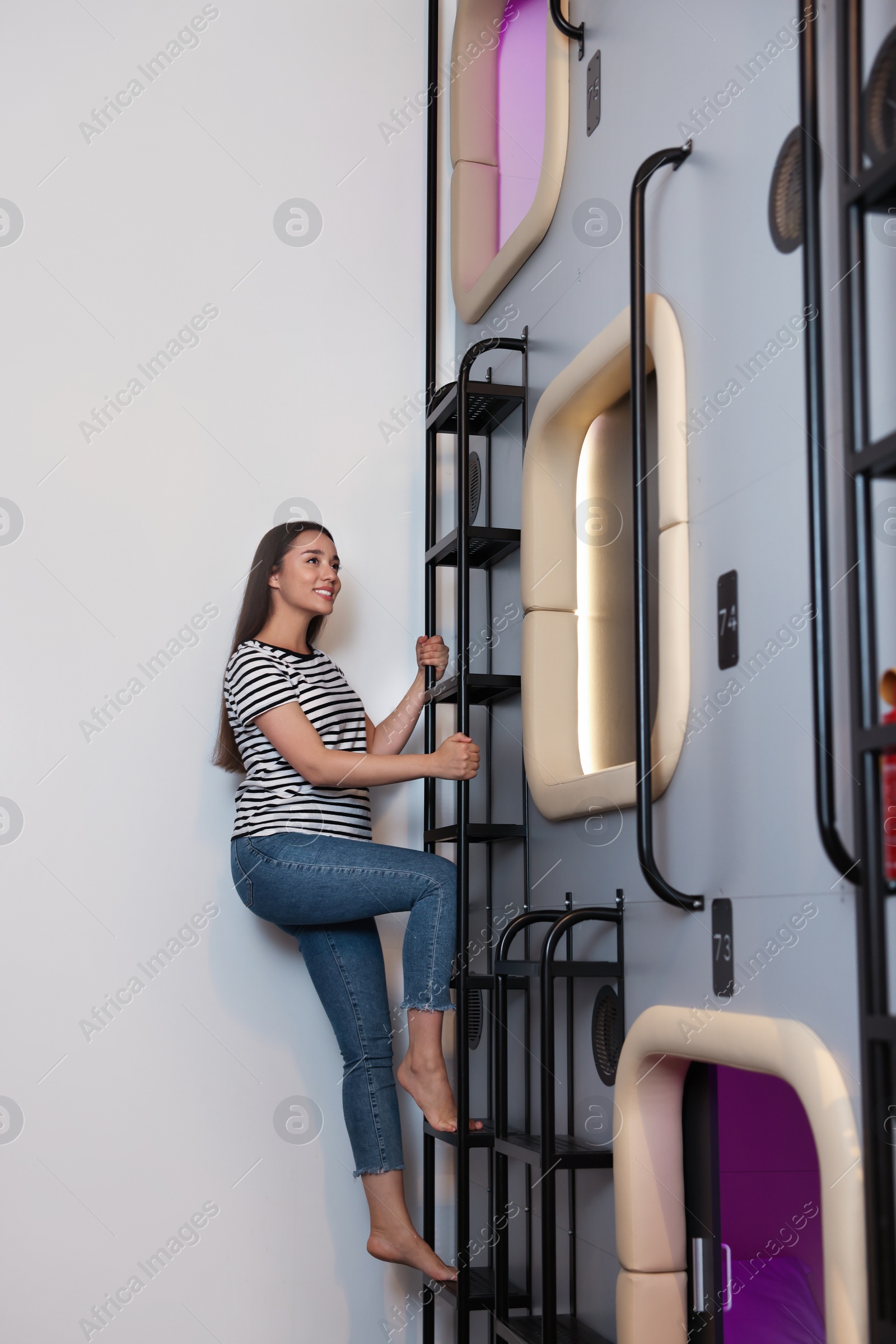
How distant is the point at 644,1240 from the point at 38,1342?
1.54 meters

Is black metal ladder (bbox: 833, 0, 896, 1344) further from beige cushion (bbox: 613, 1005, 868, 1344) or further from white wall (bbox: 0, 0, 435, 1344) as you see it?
white wall (bbox: 0, 0, 435, 1344)

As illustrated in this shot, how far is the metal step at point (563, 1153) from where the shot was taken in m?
2.09

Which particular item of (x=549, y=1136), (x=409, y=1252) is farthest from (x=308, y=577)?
(x=409, y=1252)

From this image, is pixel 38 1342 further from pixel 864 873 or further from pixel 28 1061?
pixel 864 873

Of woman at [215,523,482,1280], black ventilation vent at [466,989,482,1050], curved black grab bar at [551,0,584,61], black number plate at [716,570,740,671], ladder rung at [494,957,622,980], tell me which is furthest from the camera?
black ventilation vent at [466,989,482,1050]

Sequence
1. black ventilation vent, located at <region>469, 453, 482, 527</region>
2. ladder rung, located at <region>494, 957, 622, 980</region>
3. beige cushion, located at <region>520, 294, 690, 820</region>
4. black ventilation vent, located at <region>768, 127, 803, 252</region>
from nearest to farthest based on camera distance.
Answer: black ventilation vent, located at <region>768, 127, 803, 252</region>
ladder rung, located at <region>494, 957, 622, 980</region>
beige cushion, located at <region>520, 294, 690, 820</region>
black ventilation vent, located at <region>469, 453, 482, 527</region>

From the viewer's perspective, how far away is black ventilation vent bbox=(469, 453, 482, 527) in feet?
10.7

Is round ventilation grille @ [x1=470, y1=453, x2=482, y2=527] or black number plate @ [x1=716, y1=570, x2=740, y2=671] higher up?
round ventilation grille @ [x1=470, y1=453, x2=482, y2=527]

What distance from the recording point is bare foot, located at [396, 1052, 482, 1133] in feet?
8.15

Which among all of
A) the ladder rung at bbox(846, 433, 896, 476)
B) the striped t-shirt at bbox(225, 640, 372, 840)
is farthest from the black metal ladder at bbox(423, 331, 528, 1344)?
the ladder rung at bbox(846, 433, 896, 476)

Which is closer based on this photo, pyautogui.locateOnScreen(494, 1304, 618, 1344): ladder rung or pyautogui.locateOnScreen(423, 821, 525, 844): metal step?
pyautogui.locateOnScreen(494, 1304, 618, 1344): ladder rung

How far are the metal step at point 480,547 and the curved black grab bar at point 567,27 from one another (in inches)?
41.3

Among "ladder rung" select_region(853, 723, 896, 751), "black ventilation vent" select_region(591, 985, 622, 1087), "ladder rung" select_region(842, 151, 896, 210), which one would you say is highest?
"ladder rung" select_region(842, 151, 896, 210)

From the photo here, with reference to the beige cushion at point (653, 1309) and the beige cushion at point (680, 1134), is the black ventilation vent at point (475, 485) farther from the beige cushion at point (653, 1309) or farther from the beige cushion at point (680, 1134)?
the beige cushion at point (653, 1309)
